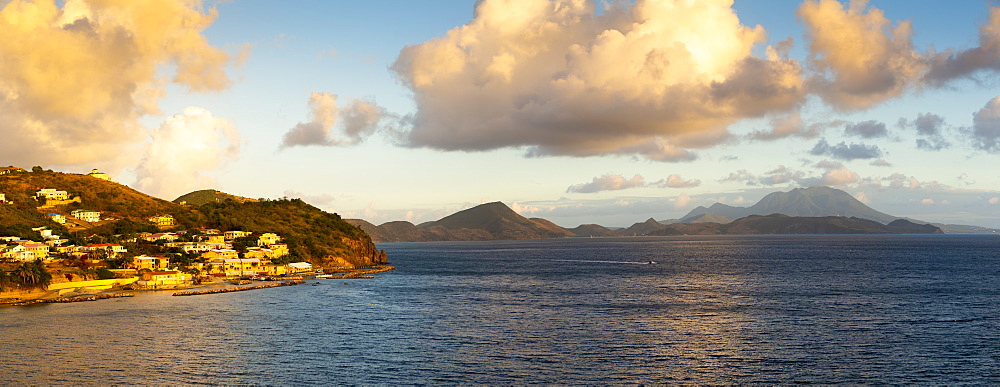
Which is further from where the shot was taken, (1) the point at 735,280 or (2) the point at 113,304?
(1) the point at 735,280

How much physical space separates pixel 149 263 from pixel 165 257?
1343 centimetres

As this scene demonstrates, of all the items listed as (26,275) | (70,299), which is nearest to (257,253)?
(26,275)

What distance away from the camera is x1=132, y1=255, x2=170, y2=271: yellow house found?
15884cm

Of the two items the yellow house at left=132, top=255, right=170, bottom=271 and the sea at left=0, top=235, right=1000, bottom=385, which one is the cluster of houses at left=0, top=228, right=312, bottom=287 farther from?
the sea at left=0, top=235, right=1000, bottom=385

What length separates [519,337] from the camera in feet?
259

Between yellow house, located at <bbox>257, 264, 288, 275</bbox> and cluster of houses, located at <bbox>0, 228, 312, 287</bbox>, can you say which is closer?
cluster of houses, located at <bbox>0, 228, 312, 287</bbox>

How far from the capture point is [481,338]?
258ft

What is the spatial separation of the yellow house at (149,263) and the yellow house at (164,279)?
8.83m

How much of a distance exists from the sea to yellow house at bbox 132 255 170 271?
33.2 m

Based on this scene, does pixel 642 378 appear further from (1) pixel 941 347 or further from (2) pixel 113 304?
(2) pixel 113 304

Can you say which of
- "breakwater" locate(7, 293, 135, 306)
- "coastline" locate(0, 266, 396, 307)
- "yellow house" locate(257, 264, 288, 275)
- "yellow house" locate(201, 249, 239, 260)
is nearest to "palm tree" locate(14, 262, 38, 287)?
"coastline" locate(0, 266, 396, 307)

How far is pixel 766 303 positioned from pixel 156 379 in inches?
3632

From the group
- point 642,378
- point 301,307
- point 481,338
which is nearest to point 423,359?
point 481,338

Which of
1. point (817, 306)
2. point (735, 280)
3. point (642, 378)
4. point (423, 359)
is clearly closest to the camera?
point (642, 378)
